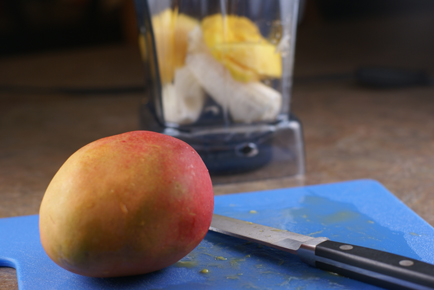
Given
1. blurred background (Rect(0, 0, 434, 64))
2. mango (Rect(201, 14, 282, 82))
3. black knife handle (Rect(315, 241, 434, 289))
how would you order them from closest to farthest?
black knife handle (Rect(315, 241, 434, 289)), mango (Rect(201, 14, 282, 82)), blurred background (Rect(0, 0, 434, 64))

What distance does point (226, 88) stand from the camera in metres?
0.65

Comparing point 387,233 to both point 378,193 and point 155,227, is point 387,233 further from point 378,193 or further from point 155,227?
point 155,227

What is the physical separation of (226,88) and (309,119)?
509 mm

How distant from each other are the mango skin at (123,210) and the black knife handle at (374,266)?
0.36ft

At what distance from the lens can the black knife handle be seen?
0.34 meters

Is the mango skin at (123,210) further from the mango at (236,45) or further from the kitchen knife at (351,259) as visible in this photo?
the mango at (236,45)

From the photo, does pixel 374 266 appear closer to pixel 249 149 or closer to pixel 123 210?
pixel 123 210

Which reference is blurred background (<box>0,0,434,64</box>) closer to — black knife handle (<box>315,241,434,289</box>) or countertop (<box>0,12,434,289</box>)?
countertop (<box>0,12,434,289</box>)

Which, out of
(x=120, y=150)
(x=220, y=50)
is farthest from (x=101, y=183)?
(x=220, y=50)

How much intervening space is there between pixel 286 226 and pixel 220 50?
26 cm

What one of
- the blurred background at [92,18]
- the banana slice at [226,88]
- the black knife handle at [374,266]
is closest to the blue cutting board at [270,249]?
the black knife handle at [374,266]

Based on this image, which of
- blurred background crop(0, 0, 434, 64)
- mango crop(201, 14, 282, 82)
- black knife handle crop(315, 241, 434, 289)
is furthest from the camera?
blurred background crop(0, 0, 434, 64)

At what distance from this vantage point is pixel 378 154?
0.83m

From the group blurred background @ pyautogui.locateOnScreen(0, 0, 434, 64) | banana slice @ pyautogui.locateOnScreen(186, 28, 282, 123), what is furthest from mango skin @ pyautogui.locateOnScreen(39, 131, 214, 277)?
blurred background @ pyautogui.locateOnScreen(0, 0, 434, 64)
